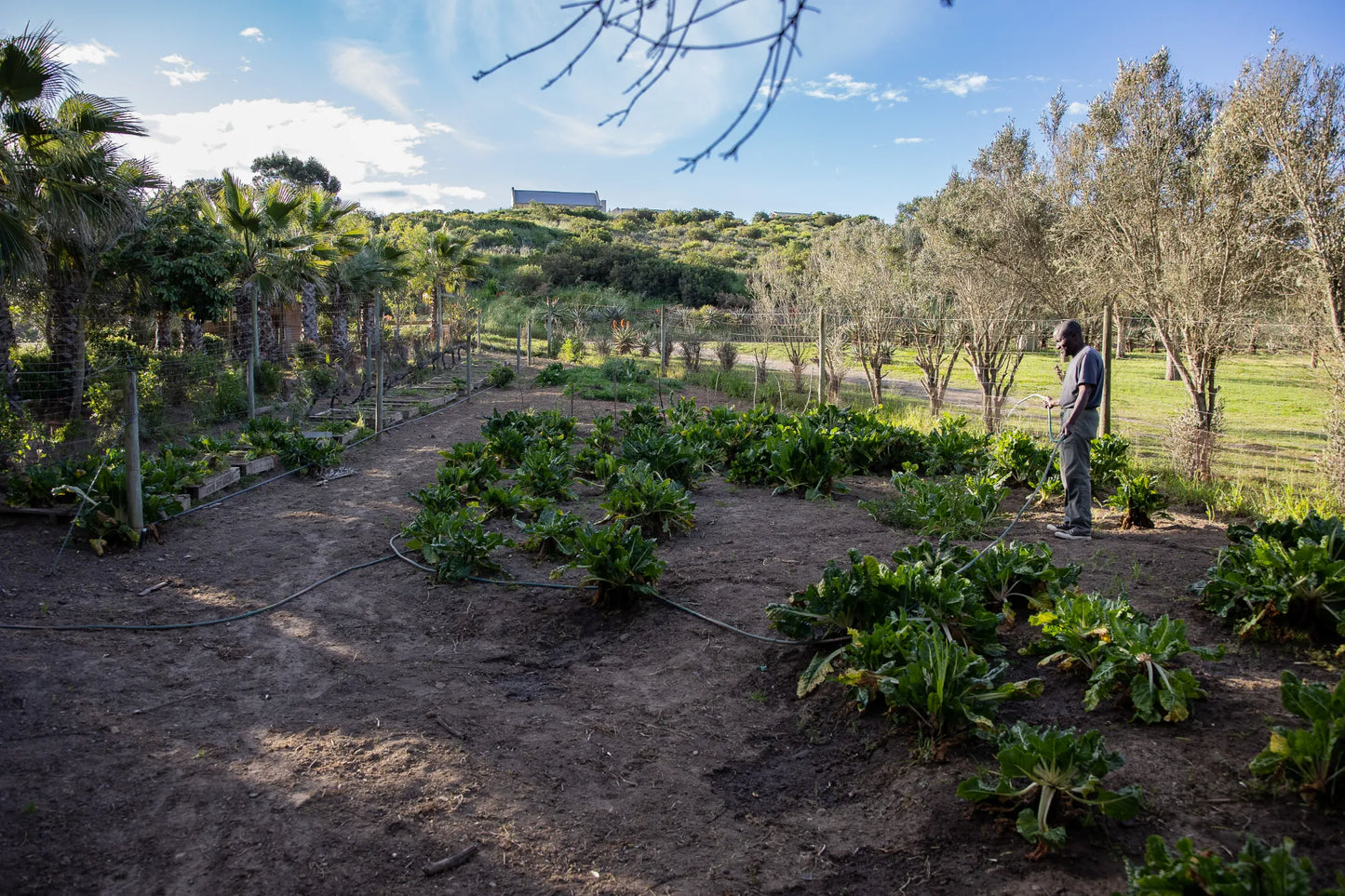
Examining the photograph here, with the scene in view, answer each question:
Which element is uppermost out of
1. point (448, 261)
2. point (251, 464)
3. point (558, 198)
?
point (558, 198)

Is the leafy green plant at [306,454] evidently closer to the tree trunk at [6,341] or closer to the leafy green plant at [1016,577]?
the tree trunk at [6,341]

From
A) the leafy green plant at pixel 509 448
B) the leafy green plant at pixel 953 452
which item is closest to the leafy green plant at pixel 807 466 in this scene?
the leafy green plant at pixel 953 452

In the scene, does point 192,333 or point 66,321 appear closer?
point 66,321

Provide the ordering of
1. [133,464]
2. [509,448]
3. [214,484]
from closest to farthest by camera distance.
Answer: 1. [133,464]
2. [214,484]
3. [509,448]

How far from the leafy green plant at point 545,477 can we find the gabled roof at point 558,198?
277ft

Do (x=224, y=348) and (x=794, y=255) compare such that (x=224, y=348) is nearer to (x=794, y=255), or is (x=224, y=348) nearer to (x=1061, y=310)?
(x=1061, y=310)

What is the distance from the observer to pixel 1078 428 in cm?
655

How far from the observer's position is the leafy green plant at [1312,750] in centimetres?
264

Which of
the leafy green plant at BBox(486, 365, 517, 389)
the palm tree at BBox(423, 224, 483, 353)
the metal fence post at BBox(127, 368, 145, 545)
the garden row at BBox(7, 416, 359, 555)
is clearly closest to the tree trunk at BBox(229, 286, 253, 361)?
the leafy green plant at BBox(486, 365, 517, 389)

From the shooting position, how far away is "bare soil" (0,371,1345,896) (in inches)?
108

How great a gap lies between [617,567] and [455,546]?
4.92 feet

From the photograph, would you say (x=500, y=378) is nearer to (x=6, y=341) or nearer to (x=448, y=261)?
(x=6, y=341)

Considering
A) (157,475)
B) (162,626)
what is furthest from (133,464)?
(162,626)

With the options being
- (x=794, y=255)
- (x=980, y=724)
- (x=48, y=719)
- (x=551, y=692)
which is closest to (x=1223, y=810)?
(x=980, y=724)
